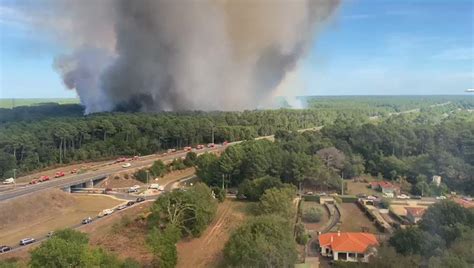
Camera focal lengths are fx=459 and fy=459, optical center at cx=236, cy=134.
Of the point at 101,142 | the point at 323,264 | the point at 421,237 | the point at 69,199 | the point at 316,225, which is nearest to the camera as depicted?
the point at 421,237

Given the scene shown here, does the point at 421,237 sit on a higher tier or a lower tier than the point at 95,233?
higher

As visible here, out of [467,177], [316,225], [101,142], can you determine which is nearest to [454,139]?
[467,177]

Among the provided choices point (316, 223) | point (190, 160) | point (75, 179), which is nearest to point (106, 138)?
point (190, 160)

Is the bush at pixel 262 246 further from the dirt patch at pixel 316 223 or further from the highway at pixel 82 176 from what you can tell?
the highway at pixel 82 176

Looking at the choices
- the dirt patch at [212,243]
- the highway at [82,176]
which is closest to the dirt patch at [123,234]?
the dirt patch at [212,243]

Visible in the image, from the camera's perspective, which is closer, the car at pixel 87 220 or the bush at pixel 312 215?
the car at pixel 87 220

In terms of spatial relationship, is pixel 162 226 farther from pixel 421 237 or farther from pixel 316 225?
pixel 421 237

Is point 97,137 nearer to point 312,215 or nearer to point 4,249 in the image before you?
point 4,249
